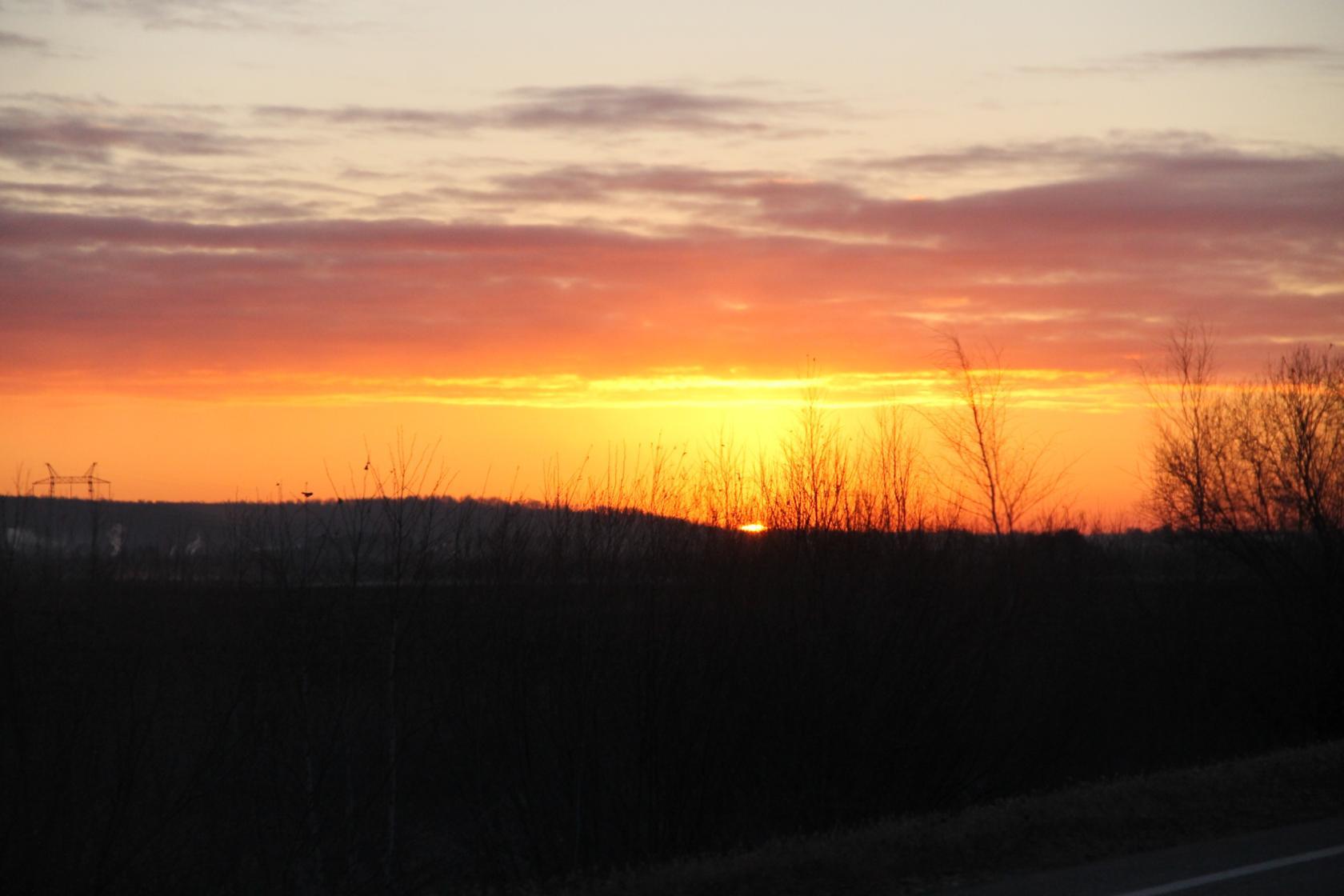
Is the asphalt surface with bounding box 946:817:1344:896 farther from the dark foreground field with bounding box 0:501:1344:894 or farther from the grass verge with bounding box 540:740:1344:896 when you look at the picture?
the dark foreground field with bounding box 0:501:1344:894

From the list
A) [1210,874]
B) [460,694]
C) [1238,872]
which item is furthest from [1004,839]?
[460,694]

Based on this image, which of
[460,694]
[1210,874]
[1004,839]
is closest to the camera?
[1210,874]

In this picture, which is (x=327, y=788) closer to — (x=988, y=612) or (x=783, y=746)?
(x=783, y=746)

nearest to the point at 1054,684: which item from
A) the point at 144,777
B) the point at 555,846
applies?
the point at 555,846

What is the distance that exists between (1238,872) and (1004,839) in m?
1.76

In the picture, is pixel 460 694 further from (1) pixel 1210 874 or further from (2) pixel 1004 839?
(1) pixel 1210 874

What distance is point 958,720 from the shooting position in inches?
696

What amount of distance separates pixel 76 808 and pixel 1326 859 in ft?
29.9

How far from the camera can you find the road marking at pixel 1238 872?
26.9 feet

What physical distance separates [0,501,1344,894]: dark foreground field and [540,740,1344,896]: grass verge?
10.9 ft

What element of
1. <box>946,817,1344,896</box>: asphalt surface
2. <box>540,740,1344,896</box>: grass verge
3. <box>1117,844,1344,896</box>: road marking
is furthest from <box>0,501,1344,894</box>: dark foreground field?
<box>1117,844,1344,896</box>: road marking

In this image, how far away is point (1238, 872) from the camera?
877 centimetres

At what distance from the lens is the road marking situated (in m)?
8.21

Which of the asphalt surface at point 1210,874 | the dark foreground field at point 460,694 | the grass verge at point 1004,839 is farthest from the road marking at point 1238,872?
the dark foreground field at point 460,694
